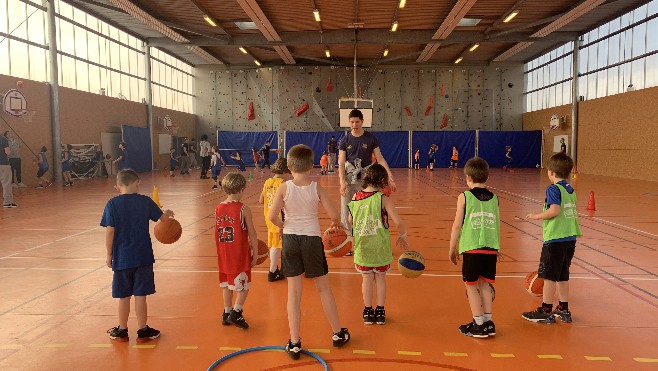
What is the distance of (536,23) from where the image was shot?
81.6 feet

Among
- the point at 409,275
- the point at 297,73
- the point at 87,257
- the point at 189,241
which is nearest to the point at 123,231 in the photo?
the point at 409,275

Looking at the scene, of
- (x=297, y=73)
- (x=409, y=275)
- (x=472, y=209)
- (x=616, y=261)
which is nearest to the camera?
(x=472, y=209)

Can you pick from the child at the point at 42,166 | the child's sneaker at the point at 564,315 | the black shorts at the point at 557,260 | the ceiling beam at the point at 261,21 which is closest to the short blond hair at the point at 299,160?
the black shorts at the point at 557,260

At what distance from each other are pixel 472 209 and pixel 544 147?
3527cm

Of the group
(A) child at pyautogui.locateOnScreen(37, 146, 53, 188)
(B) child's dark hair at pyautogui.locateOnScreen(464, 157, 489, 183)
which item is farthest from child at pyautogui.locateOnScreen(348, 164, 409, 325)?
(A) child at pyautogui.locateOnScreen(37, 146, 53, 188)

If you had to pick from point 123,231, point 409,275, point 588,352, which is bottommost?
point 588,352

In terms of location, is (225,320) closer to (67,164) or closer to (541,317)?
(541,317)

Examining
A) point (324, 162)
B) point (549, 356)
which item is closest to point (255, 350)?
point (549, 356)

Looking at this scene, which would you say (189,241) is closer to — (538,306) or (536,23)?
(538,306)

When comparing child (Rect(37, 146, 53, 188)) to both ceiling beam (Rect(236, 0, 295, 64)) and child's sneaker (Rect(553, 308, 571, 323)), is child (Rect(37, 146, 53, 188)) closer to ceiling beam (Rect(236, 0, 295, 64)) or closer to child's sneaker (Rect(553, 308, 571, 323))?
ceiling beam (Rect(236, 0, 295, 64))

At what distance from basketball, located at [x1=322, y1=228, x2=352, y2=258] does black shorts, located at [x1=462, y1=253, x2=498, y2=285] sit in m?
1.65

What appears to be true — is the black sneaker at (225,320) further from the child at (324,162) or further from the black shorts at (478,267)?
the child at (324,162)

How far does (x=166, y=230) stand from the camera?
5.07 metres

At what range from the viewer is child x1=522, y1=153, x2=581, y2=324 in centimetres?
466
